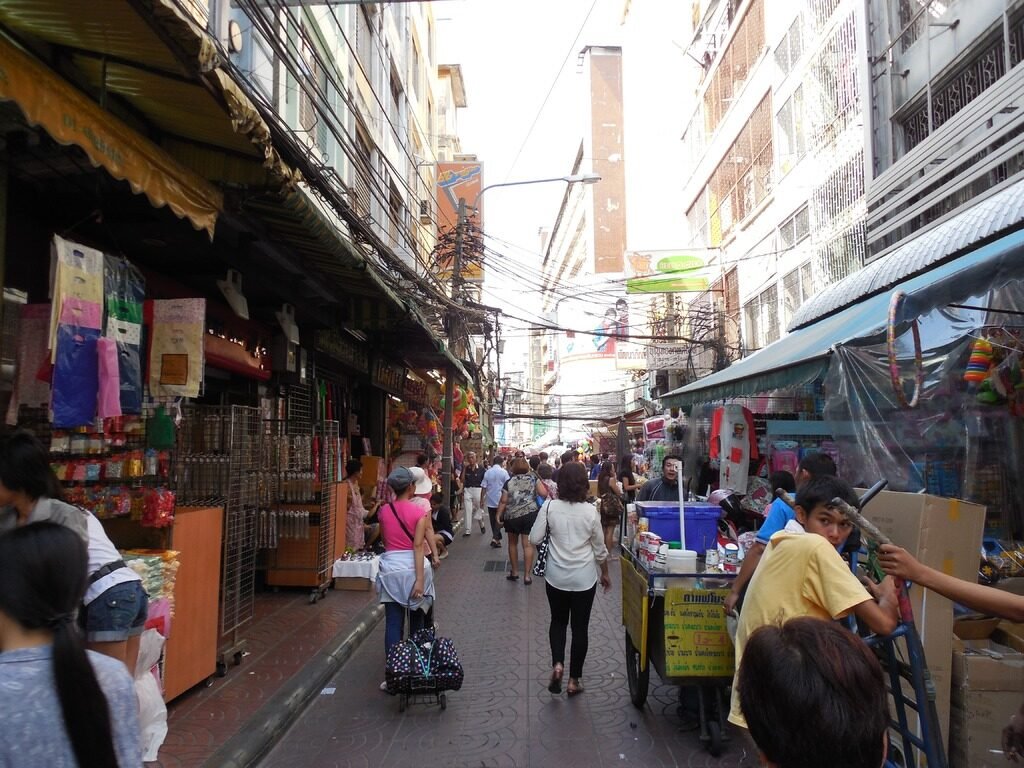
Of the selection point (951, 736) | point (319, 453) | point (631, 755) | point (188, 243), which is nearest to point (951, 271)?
point (951, 736)

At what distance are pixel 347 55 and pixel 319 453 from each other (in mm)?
8909

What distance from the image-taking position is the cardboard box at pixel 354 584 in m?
9.29

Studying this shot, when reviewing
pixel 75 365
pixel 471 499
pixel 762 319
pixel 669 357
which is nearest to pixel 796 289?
pixel 762 319

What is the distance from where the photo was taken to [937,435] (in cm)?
515

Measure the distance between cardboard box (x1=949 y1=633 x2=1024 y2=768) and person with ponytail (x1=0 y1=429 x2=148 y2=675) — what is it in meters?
4.11

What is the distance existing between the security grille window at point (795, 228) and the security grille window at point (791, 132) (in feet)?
3.71

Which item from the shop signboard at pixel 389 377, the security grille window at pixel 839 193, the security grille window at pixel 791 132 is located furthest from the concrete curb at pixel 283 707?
the security grille window at pixel 791 132

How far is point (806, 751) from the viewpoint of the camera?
4.42 feet

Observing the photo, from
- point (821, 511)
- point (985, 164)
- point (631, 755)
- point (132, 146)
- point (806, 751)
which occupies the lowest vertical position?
point (631, 755)

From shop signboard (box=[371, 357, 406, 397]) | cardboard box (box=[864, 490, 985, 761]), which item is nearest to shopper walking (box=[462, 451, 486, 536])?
shop signboard (box=[371, 357, 406, 397])

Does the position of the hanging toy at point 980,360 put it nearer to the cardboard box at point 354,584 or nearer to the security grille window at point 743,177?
the cardboard box at point 354,584

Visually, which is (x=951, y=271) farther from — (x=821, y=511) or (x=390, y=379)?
(x=390, y=379)

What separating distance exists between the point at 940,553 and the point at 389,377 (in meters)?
12.2

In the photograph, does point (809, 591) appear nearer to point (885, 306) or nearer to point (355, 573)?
point (885, 306)
